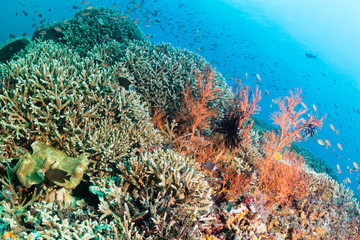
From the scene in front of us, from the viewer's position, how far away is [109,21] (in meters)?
9.27

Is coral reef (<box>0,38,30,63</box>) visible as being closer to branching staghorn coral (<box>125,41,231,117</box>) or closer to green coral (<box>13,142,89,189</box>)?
branching staghorn coral (<box>125,41,231,117</box>)

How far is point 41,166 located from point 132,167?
4.52 ft

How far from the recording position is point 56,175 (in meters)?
2.70

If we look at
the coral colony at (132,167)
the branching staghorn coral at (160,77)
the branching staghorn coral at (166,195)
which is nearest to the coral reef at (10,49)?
the coral colony at (132,167)

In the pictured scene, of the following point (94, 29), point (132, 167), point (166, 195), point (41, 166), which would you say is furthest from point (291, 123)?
point (94, 29)

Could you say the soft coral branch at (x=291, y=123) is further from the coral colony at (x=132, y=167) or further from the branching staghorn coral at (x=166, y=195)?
the branching staghorn coral at (x=166, y=195)

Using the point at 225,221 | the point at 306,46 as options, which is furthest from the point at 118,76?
the point at 306,46

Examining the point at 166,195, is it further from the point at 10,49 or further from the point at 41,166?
the point at 10,49

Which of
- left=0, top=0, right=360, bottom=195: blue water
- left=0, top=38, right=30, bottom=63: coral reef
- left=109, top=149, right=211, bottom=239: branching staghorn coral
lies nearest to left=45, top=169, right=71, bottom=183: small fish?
left=109, top=149, right=211, bottom=239: branching staghorn coral

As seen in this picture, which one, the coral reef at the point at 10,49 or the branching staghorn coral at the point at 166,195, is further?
the coral reef at the point at 10,49

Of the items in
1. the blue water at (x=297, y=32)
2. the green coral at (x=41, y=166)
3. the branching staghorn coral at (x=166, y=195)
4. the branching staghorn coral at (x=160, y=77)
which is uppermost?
the blue water at (x=297, y=32)

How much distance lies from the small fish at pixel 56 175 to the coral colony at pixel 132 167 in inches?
0.7

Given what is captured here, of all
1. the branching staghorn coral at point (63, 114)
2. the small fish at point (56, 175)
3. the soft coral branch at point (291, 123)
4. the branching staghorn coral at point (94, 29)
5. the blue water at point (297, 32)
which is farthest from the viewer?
the blue water at point (297, 32)

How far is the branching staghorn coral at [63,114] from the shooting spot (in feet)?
11.6
